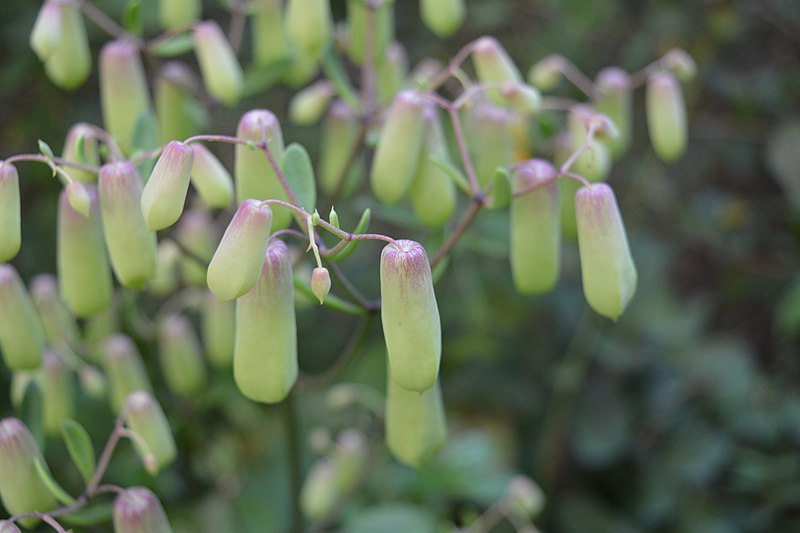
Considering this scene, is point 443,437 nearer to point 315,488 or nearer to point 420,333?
point 420,333

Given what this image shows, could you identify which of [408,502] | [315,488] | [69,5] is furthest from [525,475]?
[69,5]

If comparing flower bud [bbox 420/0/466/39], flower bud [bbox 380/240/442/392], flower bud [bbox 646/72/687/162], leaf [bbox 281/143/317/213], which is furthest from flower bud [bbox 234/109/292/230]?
flower bud [bbox 646/72/687/162]

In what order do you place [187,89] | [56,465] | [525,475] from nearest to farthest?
[187,89], [56,465], [525,475]

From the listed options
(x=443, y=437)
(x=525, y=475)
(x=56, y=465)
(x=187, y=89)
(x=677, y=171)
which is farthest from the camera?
(x=677, y=171)

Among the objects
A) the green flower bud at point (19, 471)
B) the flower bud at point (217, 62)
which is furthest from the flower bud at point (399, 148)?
the green flower bud at point (19, 471)

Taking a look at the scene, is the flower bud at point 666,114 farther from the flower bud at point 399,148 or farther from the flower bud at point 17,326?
the flower bud at point 17,326

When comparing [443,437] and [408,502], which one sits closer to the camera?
[443,437]

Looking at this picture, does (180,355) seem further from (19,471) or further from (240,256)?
(240,256)
